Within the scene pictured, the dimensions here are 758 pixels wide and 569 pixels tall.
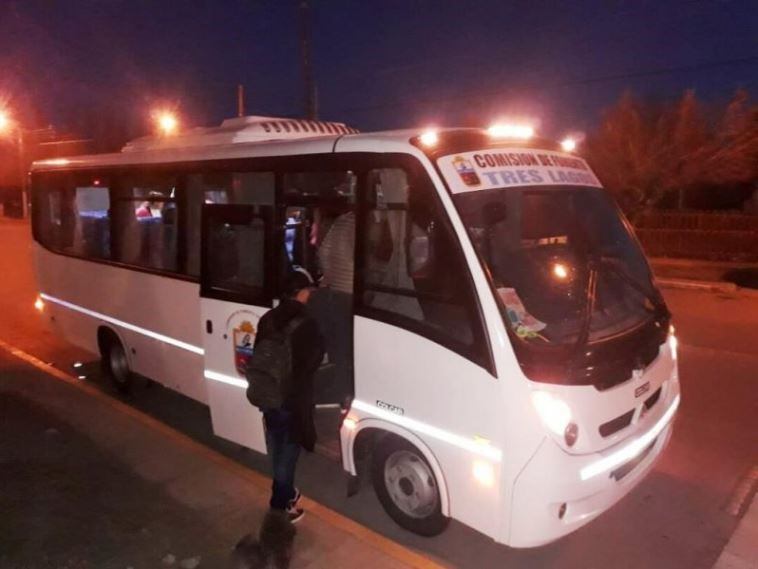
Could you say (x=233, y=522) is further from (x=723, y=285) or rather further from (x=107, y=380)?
(x=723, y=285)

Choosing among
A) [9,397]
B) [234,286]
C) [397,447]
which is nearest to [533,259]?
[397,447]

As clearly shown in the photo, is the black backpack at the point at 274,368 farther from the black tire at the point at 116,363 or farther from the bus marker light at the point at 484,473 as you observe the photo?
the black tire at the point at 116,363

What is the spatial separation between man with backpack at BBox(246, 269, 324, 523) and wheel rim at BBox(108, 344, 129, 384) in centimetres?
353

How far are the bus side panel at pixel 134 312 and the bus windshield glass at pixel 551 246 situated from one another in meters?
3.09

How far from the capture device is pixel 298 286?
4.62 meters

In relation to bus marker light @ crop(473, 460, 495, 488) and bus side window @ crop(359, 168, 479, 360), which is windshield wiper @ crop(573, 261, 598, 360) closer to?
bus side window @ crop(359, 168, 479, 360)

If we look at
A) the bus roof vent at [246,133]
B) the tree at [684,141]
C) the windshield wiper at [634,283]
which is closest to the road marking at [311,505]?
the windshield wiper at [634,283]

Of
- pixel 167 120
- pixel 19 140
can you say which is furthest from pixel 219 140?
pixel 19 140

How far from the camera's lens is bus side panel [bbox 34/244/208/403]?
637 centimetres

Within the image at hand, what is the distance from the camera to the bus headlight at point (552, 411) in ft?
12.1

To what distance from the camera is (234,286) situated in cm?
552

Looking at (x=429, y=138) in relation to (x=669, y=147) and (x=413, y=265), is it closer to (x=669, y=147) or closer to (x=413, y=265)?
(x=413, y=265)

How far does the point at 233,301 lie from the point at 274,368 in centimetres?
131

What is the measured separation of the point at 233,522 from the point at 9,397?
3.85 metres
